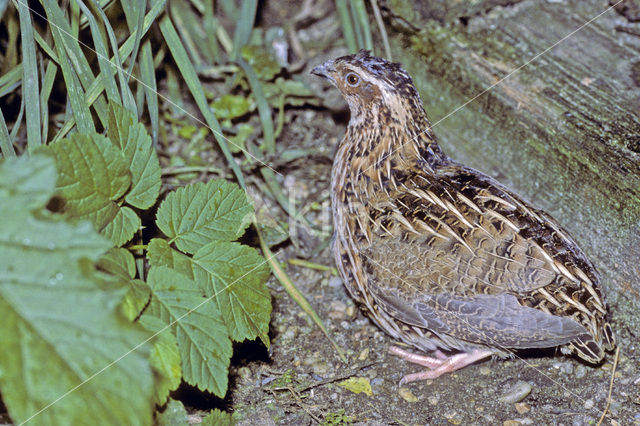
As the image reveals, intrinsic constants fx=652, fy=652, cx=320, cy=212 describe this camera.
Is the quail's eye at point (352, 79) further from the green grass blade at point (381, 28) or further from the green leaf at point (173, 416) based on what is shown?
the green leaf at point (173, 416)

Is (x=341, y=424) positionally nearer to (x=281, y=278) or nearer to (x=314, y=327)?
(x=314, y=327)

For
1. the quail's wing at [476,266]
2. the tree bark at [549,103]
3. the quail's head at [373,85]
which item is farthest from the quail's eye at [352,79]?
the tree bark at [549,103]

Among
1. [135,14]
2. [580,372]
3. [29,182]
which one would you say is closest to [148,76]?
[135,14]

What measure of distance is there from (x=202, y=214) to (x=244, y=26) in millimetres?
2174

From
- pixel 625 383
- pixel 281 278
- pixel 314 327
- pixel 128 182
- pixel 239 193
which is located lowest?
pixel 625 383

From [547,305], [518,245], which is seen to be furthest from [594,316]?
[518,245]

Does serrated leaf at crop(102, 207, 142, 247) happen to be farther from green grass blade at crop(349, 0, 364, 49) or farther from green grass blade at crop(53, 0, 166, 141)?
green grass blade at crop(349, 0, 364, 49)

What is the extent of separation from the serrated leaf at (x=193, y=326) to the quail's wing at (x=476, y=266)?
0.98 meters

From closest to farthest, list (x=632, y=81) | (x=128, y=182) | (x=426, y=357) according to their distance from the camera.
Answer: (x=128, y=182)
(x=426, y=357)
(x=632, y=81)

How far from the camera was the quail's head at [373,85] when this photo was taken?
3.46 m

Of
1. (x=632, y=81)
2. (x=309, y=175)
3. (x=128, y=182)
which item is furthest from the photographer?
(x=309, y=175)

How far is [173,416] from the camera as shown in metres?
2.70

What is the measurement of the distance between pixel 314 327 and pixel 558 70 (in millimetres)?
2099

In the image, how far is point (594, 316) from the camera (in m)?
2.96
